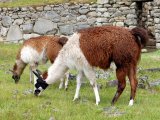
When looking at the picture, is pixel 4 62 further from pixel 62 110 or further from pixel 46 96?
pixel 62 110

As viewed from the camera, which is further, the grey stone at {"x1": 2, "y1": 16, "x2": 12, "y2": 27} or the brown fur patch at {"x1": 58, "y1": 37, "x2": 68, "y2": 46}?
the grey stone at {"x1": 2, "y1": 16, "x2": 12, "y2": 27}

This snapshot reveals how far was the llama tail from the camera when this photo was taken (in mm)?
11234

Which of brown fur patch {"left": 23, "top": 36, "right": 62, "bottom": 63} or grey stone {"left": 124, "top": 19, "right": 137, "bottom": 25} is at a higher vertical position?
brown fur patch {"left": 23, "top": 36, "right": 62, "bottom": 63}

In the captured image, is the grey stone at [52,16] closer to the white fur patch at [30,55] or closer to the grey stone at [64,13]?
the grey stone at [64,13]

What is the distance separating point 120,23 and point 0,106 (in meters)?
14.1

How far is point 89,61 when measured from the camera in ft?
37.1

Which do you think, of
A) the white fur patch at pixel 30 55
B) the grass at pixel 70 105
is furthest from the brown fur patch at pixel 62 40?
the grass at pixel 70 105

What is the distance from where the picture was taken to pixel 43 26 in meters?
24.6

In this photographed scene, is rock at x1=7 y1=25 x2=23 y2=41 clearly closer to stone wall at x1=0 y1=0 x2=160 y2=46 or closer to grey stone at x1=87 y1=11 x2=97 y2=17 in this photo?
stone wall at x1=0 y1=0 x2=160 y2=46

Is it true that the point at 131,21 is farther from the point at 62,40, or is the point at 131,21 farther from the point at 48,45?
the point at 62,40

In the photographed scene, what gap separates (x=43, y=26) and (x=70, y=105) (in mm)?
14378

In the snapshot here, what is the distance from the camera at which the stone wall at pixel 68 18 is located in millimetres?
23297

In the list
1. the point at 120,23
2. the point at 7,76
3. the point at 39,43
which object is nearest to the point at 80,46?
the point at 39,43

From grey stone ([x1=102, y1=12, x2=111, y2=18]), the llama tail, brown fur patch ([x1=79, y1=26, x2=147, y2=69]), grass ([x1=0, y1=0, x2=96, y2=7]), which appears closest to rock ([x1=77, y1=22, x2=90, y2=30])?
grey stone ([x1=102, y1=12, x2=111, y2=18])
